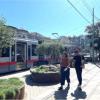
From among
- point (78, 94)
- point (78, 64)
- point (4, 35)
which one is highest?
point (4, 35)

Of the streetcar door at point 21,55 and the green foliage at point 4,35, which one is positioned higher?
the green foliage at point 4,35

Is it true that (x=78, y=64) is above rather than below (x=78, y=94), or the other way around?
above

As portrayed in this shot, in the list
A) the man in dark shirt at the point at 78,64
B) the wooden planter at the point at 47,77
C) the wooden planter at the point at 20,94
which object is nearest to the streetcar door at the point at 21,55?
the wooden planter at the point at 47,77

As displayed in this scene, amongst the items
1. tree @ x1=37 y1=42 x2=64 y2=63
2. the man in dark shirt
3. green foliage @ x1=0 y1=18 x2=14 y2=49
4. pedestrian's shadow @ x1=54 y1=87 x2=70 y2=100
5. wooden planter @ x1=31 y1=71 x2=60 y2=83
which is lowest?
pedestrian's shadow @ x1=54 y1=87 x2=70 y2=100

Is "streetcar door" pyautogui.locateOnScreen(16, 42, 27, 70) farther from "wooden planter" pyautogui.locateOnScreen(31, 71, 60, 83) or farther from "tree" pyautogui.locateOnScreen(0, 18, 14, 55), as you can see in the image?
"tree" pyautogui.locateOnScreen(0, 18, 14, 55)

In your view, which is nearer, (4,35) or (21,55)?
(4,35)

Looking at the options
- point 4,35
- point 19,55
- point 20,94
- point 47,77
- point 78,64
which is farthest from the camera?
point 19,55

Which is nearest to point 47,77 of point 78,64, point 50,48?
point 78,64

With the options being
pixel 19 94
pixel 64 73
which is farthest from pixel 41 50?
pixel 19 94

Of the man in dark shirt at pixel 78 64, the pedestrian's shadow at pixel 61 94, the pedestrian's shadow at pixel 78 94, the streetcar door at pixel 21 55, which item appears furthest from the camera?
the streetcar door at pixel 21 55

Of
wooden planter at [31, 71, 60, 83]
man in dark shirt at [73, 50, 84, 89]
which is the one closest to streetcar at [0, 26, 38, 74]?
wooden planter at [31, 71, 60, 83]

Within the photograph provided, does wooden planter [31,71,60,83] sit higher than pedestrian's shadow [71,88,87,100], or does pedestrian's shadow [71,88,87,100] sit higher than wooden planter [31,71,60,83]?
wooden planter [31,71,60,83]

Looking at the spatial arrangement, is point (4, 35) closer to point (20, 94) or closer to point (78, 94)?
point (20, 94)

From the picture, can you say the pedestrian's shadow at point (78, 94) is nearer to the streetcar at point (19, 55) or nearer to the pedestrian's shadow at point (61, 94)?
the pedestrian's shadow at point (61, 94)
